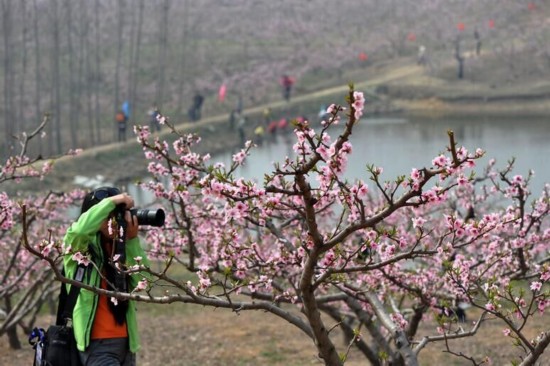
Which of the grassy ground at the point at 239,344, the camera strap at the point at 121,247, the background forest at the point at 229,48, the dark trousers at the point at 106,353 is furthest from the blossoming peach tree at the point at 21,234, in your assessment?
the background forest at the point at 229,48

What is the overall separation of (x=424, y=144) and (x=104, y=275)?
3537 cm

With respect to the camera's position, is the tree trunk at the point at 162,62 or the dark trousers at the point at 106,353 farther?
the tree trunk at the point at 162,62

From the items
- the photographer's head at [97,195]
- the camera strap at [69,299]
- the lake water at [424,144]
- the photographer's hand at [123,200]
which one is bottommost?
the camera strap at [69,299]

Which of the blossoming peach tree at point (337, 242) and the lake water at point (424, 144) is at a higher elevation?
the lake water at point (424, 144)

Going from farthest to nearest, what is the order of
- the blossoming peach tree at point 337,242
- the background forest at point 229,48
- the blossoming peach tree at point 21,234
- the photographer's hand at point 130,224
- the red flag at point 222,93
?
the red flag at point 222,93 → the background forest at point 229,48 → the blossoming peach tree at point 21,234 → the photographer's hand at point 130,224 → the blossoming peach tree at point 337,242

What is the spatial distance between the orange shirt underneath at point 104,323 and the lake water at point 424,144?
66.6 ft

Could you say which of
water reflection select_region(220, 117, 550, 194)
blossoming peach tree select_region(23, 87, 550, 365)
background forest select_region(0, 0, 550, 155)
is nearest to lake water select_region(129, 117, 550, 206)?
water reflection select_region(220, 117, 550, 194)

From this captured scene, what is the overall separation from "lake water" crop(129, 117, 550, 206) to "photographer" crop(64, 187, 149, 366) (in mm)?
20215

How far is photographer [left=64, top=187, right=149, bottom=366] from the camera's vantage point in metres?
Result: 4.55

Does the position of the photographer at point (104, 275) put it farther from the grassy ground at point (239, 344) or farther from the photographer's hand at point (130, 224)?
the grassy ground at point (239, 344)

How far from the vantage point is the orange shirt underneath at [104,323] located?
466cm

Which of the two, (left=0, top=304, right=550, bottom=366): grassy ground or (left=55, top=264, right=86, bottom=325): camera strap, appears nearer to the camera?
(left=55, top=264, right=86, bottom=325): camera strap

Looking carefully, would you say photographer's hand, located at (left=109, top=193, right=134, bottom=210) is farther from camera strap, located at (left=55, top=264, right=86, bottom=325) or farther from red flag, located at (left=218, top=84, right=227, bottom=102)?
red flag, located at (left=218, top=84, right=227, bottom=102)

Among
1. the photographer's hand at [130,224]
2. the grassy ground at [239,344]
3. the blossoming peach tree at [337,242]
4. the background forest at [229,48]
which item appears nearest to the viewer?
the blossoming peach tree at [337,242]
